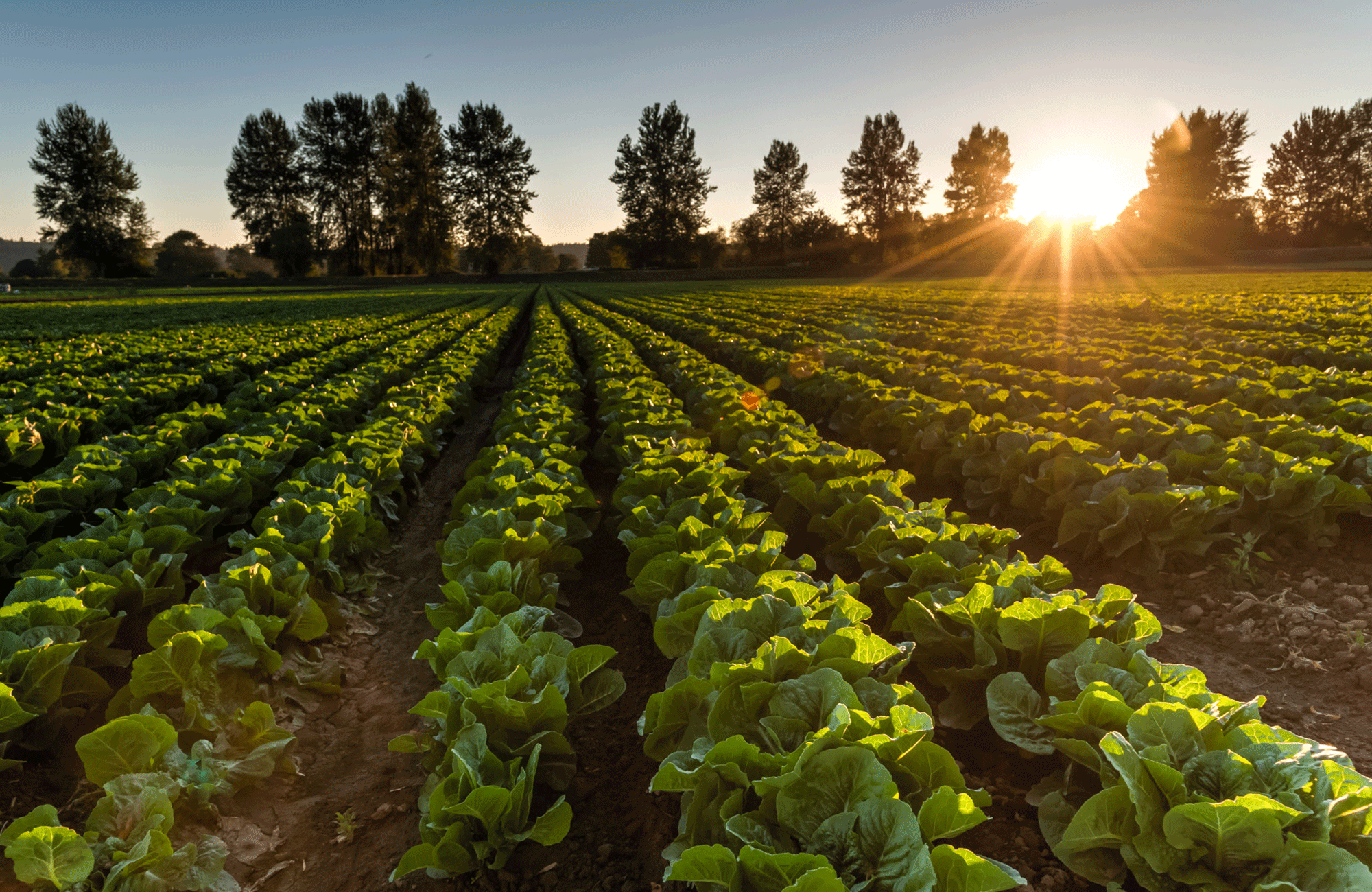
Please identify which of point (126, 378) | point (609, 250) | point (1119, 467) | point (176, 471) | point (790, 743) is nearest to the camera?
point (790, 743)

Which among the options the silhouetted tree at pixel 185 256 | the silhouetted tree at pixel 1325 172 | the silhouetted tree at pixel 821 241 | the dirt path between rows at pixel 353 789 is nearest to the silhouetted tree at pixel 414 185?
the silhouetted tree at pixel 185 256

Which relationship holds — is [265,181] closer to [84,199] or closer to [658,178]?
[84,199]

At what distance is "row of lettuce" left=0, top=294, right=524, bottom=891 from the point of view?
2.10 m

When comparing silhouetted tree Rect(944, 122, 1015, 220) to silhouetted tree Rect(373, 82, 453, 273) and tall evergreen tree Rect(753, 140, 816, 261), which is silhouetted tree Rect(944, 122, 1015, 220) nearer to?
tall evergreen tree Rect(753, 140, 816, 261)

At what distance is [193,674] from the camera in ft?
9.16

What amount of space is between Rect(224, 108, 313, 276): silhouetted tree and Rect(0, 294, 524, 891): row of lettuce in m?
80.4

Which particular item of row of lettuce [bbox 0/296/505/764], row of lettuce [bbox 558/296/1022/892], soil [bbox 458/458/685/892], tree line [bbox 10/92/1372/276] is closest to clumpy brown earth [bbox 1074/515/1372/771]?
row of lettuce [bbox 558/296/1022/892]

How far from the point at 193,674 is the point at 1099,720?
360 centimetres

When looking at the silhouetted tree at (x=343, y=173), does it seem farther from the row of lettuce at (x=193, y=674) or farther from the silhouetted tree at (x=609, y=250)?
the row of lettuce at (x=193, y=674)

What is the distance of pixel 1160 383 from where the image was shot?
27.6 feet

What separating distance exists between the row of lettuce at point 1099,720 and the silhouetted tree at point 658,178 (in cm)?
7841

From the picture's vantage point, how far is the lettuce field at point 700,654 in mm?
1921

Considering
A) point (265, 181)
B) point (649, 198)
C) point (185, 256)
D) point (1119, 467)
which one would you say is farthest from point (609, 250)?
point (1119, 467)

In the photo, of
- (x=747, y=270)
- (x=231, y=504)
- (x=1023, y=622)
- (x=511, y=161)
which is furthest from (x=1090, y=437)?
(x=511, y=161)
